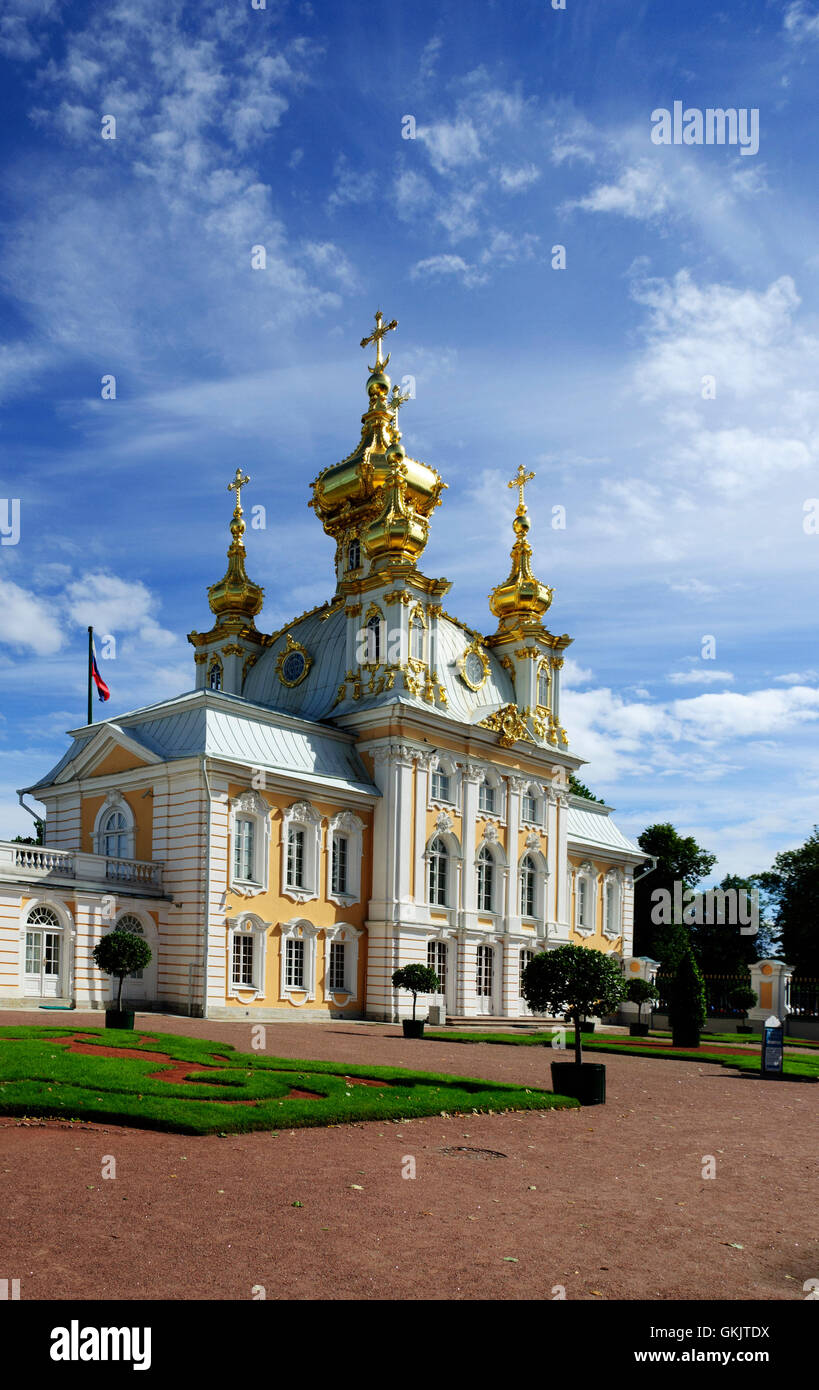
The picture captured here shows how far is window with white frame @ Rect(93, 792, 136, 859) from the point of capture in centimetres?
3422

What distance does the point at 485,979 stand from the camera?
135 ft

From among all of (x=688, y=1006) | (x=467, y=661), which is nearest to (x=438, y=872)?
(x=467, y=661)

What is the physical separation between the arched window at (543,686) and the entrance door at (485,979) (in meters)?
10.5

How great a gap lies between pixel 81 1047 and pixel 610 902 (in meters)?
37.0

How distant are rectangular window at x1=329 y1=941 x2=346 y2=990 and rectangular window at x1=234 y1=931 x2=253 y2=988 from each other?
12.4ft

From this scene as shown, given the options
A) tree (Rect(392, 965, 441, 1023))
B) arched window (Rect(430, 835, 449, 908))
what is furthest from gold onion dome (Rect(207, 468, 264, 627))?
tree (Rect(392, 965, 441, 1023))

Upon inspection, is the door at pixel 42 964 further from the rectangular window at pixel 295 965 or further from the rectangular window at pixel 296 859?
the rectangular window at pixel 296 859

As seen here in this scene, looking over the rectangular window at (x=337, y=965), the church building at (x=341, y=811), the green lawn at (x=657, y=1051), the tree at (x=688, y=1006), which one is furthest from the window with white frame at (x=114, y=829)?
the tree at (x=688, y=1006)

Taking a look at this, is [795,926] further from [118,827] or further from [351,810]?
[118,827]

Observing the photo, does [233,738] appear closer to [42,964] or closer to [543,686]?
[42,964]

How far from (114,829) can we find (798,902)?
1664 inches

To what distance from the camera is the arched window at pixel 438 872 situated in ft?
129
